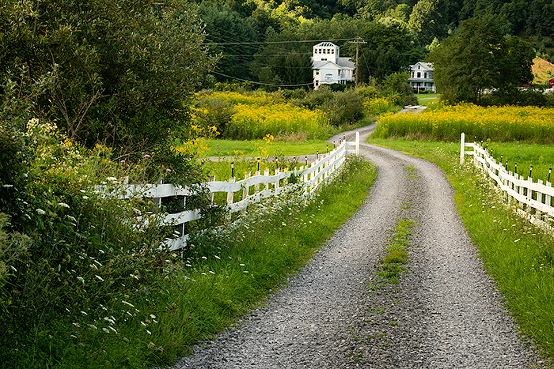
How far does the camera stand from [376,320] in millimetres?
6426

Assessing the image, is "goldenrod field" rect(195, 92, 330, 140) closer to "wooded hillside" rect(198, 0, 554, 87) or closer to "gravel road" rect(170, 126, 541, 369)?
Answer: "wooded hillside" rect(198, 0, 554, 87)

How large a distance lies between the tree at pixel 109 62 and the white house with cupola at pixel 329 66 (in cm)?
9947

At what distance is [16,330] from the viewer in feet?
13.4

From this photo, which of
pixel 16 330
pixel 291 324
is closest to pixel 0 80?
pixel 16 330

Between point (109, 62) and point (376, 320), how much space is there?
5211 mm

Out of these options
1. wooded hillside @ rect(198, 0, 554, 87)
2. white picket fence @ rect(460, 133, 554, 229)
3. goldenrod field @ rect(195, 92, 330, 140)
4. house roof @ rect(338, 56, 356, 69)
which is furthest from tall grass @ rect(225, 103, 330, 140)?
house roof @ rect(338, 56, 356, 69)

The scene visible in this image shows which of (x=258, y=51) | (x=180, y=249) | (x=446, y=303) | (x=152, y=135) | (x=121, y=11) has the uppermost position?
(x=258, y=51)

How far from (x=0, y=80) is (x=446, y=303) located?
21.5ft

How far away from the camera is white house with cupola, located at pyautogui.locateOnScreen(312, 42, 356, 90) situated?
112 m

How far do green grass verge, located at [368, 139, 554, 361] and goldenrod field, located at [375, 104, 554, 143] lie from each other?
18.0m

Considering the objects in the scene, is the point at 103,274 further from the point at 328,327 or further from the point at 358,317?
the point at 358,317

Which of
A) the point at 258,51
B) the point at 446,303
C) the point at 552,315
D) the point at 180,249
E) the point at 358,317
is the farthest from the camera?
the point at 258,51

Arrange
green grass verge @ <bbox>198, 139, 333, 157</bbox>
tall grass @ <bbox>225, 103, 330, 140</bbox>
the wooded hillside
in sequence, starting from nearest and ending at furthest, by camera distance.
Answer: green grass verge @ <bbox>198, 139, 333, 157</bbox> → tall grass @ <bbox>225, 103, 330, 140</bbox> → the wooded hillside

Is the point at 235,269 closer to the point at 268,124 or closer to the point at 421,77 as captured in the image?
the point at 268,124
